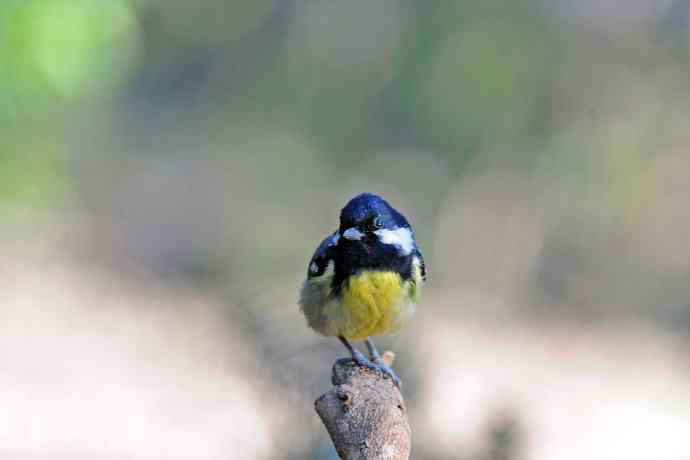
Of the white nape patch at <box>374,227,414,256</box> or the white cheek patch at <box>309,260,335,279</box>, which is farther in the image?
the white cheek patch at <box>309,260,335,279</box>

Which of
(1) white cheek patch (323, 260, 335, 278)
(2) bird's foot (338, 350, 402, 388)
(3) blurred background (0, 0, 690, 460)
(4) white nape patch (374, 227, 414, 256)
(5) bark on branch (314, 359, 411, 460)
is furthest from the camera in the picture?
(3) blurred background (0, 0, 690, 460)

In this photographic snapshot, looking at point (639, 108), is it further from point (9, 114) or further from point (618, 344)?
point (9, 114)

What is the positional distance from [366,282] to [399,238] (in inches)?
9.2

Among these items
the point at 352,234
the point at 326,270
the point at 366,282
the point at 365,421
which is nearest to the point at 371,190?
the point at 326,270

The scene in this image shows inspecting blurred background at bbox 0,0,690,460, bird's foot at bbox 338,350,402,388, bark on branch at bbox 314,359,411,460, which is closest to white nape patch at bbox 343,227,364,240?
bird's foot at bbox 338,350,402,388

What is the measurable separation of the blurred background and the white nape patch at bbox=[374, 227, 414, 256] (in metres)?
4.44

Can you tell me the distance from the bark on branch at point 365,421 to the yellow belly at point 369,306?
4.02 ft

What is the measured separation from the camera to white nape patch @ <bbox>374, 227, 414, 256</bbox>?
4.66m

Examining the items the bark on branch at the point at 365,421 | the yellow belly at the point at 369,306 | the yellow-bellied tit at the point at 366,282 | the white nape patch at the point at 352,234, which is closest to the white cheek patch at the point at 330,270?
the yellow-bellied tit at the point at 366,282

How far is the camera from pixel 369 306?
470cm

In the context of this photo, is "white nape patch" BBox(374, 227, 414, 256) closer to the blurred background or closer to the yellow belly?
the yellow belly

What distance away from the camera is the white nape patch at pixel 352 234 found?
4570mm

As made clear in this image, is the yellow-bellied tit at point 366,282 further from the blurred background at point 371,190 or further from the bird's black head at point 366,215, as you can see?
the blurred background at point 371,190

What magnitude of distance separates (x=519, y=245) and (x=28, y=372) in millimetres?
5314
